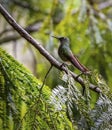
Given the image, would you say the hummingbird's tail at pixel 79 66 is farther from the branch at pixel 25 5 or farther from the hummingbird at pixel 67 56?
the branch at pixel 25 5

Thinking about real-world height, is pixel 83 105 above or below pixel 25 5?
below

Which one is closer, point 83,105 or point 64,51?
point 83,105

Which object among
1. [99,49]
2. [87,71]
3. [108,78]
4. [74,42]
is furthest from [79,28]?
[87,71]

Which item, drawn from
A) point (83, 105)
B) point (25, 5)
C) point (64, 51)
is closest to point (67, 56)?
point (64, 51)

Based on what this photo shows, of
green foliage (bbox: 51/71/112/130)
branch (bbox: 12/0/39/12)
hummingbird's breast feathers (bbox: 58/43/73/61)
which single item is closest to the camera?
green foliage (bbox: 51/71/112/130)

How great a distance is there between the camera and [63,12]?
8.71 feet

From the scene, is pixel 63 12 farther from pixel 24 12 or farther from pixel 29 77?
pixel 29 77

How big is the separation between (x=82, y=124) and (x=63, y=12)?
1.93m

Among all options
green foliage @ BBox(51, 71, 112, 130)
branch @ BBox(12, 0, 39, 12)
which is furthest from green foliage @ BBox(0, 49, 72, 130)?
branch @ BBox(12, 0, 39, 12)

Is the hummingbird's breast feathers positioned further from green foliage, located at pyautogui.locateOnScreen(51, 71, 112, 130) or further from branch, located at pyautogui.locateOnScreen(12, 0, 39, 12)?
branch, located at pyautogui.locateOnScreen(12, 0, 39, 12)

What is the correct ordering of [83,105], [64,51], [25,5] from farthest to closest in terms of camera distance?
[25,5], [64,51], [83,105]

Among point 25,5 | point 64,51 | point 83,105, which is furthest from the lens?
point 25,5

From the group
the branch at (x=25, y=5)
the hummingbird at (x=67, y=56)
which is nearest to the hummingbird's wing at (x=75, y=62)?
the hummingbird at (x=67, y=56)

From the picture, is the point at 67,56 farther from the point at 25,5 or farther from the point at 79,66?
the point at 25,5
